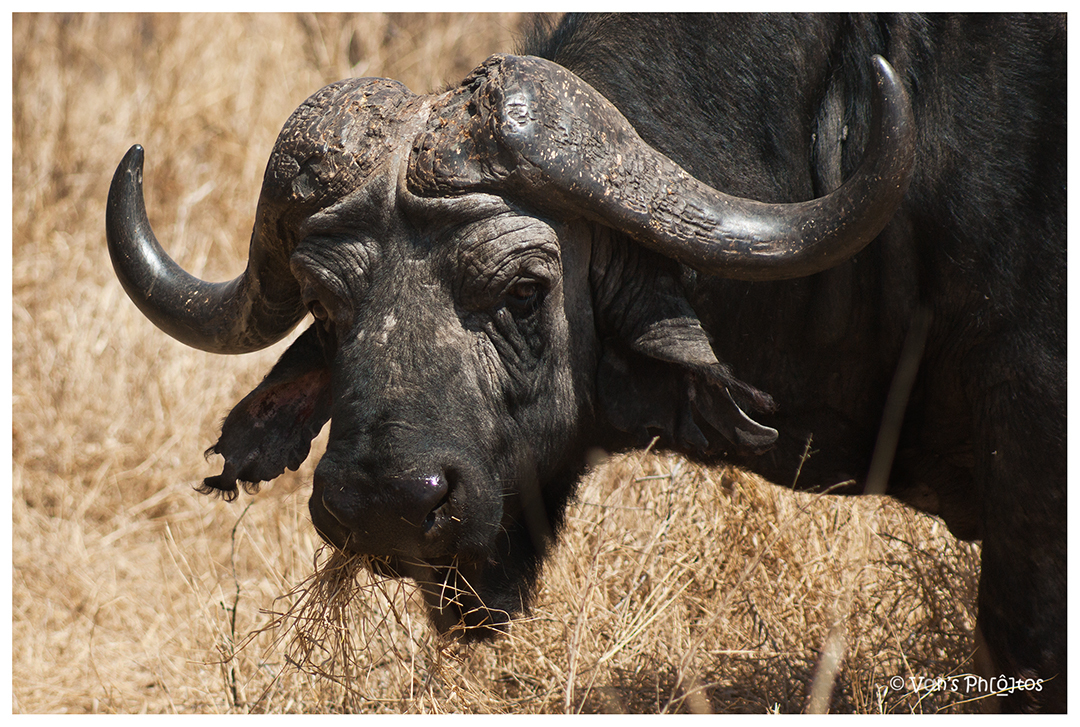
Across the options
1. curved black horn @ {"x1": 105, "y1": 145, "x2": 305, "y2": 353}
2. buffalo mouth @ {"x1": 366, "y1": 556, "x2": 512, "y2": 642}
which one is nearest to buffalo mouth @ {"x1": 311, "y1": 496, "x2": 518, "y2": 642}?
buffalo mouth @ {"x1": 366, "y1": 556, "x2": 512, "y2": 642}

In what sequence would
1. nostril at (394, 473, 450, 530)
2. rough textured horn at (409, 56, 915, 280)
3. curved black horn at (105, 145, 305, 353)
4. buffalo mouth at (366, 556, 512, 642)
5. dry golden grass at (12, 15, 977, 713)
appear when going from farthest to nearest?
dry golden grass at (12, 15, 977, 713)
curved black horn at (105, 145, 305, 353)
buffalo mouth at (366, 556, 512, 642)
rough textured horn at (409, 56, 915, 280)
nostril at (394, 473, 450, 530)

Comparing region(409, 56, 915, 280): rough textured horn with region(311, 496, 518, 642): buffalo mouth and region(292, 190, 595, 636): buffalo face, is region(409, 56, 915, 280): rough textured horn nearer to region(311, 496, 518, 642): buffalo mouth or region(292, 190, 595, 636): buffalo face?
region(292, 190, 595, 636): buffalo face

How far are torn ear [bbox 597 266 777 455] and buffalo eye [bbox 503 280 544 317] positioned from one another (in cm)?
29

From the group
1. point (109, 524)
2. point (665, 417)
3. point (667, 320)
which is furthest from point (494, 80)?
point (109, 524)

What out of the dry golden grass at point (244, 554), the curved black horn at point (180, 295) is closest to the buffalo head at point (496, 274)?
the curved black horn at point (180, 295)

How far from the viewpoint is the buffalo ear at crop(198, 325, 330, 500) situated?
128 inches

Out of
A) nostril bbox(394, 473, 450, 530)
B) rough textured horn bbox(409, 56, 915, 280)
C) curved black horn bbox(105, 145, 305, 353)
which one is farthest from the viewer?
curved black horn bbox(105, 145, 305, 353)

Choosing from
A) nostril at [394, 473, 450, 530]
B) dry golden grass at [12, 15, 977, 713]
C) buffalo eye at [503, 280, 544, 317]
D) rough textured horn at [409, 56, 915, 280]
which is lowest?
dry golden grass at [12, 15, 977, 713]

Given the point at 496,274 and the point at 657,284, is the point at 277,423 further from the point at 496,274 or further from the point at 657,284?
the point at 657,284

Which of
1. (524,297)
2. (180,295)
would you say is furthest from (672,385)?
(180,295)

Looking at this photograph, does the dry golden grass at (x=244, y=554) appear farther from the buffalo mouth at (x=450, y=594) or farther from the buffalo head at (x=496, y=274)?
the buffalo head at (x=496, y=274)

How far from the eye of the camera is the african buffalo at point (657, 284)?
8.57 ft

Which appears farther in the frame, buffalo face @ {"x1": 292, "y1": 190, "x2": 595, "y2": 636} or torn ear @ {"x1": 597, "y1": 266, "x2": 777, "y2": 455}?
torn ear @ {"x1": 597, "y1": 266, "x2": 777, "y2": 455}

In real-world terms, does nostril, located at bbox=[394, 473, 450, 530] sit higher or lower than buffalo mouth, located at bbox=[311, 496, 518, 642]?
higher
